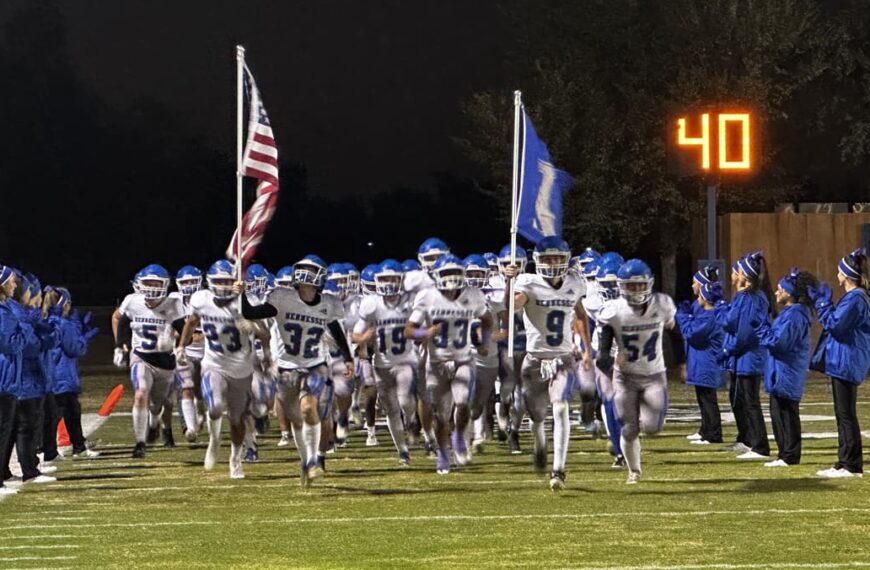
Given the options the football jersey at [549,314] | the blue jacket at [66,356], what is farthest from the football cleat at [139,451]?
the football jersey at [549,314]

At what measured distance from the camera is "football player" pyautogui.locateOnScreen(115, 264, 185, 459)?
17.8m

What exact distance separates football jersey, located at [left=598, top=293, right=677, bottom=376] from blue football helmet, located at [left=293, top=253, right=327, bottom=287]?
250cm

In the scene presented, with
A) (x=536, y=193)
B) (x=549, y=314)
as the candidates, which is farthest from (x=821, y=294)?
(x=536, y=193)

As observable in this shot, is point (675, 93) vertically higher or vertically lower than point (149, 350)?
higher

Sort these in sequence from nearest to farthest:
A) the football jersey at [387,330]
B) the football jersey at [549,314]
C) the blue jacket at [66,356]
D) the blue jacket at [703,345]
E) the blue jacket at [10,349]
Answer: the blue jacket at [10,349]
the football jersey at [549,314]
the football jersey at [387,330]
the blue jacket at [66,356]
the blue jacket at [703,345]

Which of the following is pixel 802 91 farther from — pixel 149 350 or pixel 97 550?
pixel 97 550

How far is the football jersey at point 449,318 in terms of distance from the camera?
15.5 metres

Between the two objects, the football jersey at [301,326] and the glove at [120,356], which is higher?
the football jersey at [301,326]

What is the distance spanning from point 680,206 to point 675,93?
98.8 inches

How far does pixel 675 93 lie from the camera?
125 feet

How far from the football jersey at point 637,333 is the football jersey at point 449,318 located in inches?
79.8

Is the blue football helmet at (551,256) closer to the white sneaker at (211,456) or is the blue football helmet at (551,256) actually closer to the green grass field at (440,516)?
the green grass field at (440,516)

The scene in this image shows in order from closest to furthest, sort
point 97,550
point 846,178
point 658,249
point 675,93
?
point 97,550 < point 675,93 < point 658,249 < point 846,178

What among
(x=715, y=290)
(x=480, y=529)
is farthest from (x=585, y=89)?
(x=480, y=529)
